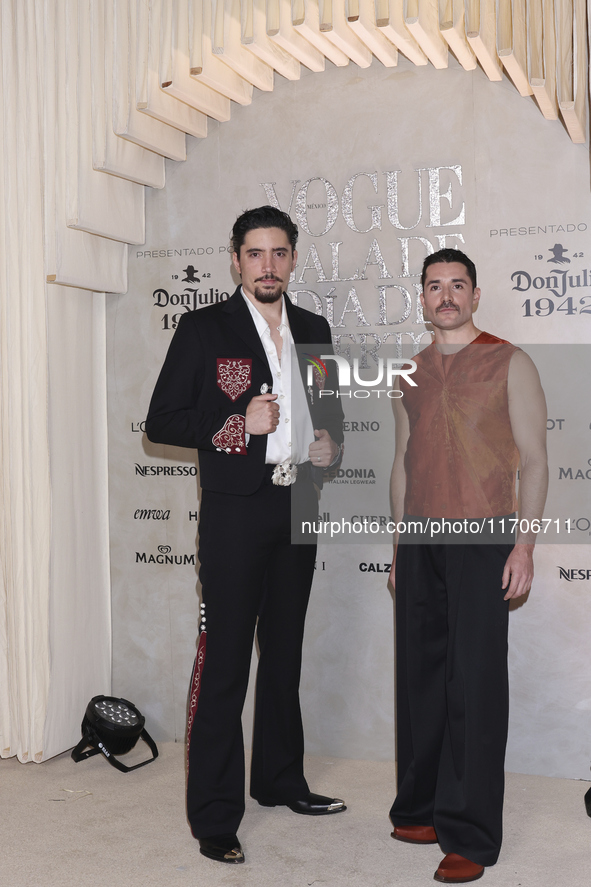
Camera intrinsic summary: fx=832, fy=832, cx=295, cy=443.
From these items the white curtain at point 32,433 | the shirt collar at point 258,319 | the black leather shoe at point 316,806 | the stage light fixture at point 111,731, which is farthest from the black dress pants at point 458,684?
the white curtain at point 32,433

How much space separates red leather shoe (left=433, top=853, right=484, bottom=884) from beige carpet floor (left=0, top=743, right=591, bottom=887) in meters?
0.03

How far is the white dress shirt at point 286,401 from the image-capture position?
292 cm

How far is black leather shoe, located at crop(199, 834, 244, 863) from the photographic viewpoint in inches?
106

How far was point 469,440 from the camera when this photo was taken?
2.75 m

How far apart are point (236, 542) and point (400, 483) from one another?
62 cm

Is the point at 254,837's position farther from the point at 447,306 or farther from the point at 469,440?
the point at 447,306

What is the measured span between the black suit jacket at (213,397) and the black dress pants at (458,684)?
615 millimetres

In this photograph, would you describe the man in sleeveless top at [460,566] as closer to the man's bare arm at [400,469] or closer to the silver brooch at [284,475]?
the man's bare arm at [400,469]

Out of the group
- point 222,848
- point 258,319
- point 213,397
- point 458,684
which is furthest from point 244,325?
point 222,848

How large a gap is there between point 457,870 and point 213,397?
172cm

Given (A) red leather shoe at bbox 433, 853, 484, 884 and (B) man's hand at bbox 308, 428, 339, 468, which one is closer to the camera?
(A) red leather shoe at bbox 433, 853, 484, 884

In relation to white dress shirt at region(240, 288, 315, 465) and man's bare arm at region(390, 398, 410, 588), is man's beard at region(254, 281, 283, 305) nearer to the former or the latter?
white dress shirt at region(240, 288, 315, 465)

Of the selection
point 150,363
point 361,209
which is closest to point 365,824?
point 150,363

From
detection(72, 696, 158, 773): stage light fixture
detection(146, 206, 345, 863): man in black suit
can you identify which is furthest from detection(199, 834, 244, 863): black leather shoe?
detection(72, 696, 158, 773): stage light fixture
